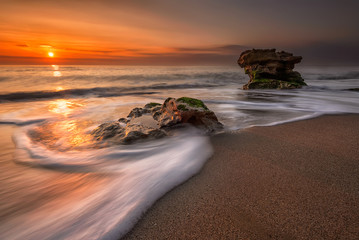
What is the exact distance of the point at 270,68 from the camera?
52.5 ft

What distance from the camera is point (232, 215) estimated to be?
196cm

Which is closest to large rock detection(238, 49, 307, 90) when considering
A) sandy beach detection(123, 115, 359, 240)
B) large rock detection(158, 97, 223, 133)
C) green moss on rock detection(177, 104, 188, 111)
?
large rock detection(158, 97, 223, 133)

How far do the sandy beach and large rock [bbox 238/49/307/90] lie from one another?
41.1ft

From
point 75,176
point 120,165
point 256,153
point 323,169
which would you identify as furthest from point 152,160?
point 323,169

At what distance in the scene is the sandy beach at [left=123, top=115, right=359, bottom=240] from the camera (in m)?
1.77

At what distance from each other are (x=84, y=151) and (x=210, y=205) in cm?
271

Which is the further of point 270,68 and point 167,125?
point 270,68

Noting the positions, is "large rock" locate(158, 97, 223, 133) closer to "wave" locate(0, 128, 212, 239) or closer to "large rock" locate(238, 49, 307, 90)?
"wave" locate(0, 128, 212, 239)

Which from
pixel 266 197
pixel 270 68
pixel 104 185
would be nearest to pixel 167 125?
pixel 104 185

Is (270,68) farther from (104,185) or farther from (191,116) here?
(104,185)

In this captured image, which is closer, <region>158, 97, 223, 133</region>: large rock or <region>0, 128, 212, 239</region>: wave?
<region>0, 128, 212, 239</region>: wave

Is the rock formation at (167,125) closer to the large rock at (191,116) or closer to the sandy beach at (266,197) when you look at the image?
the large rock at (191,116)

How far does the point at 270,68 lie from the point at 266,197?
15811mm

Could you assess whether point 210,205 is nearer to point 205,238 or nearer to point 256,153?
point 205,238
